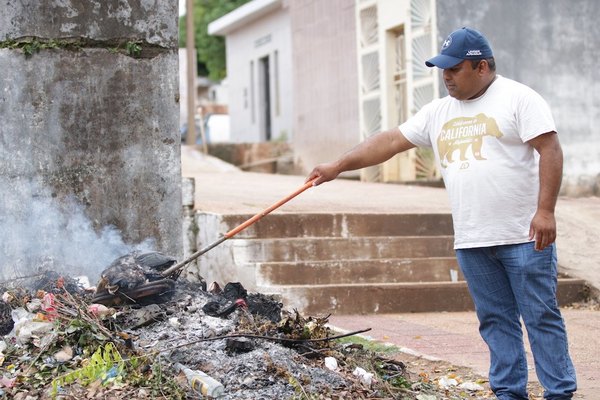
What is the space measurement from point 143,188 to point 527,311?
3063 millimetres

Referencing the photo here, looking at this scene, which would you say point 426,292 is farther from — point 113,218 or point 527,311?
point 527,311

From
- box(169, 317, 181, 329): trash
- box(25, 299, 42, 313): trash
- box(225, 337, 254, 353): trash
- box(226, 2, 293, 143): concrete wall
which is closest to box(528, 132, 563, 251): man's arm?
box(225, 337, 254, 353): trash

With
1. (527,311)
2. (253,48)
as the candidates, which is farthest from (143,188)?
(253,48)

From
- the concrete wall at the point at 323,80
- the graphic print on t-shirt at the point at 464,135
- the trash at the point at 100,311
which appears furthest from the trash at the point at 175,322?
the concrete wall at the point at 323,80

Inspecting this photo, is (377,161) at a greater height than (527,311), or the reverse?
(377,161)

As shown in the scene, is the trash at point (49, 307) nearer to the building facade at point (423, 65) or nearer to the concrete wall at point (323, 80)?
the building facade at point (423, 65)

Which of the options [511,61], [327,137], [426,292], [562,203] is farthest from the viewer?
[327,137]

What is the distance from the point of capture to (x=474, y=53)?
4852 millimetres

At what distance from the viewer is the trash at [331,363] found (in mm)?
5109

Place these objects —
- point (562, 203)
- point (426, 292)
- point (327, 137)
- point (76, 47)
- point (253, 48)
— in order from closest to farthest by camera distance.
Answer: point (76, 47), point (426, 292), point (562, 203), point (327, 137), point (253, 48)

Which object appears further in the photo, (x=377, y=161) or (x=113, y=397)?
(x=377, y=161)

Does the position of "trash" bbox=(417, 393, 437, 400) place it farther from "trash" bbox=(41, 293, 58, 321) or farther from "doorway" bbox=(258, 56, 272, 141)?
"doorway" bbox=(258, 56, 272, 141)

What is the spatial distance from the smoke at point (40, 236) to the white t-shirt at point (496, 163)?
2.76m

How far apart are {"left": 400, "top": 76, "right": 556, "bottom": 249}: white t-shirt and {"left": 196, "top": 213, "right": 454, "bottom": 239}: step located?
4503 millimetres
